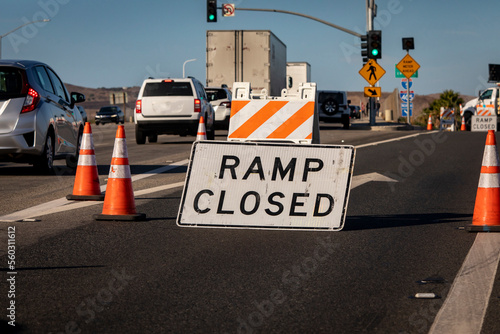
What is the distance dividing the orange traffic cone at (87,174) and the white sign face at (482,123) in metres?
25.8

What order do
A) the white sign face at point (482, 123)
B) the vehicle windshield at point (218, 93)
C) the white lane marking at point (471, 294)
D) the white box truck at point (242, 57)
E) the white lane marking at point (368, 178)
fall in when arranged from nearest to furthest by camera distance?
the white lane marking at point (471, 294) → the white lane marking at point (368, 178) → the vehicle windshield at point (218, 93) → the white sign face at point (482, 123) → the white box truck at point (242, 57)

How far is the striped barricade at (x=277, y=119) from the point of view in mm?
10148

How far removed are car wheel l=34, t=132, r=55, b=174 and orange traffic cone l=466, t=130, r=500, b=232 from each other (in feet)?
22.9

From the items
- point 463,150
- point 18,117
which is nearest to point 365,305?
point 18,117

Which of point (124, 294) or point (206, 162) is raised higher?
point (206, 162)

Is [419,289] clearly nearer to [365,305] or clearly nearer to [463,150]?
Result: [365,305]

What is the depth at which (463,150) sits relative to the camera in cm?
1891

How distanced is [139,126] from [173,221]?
50.0 feet

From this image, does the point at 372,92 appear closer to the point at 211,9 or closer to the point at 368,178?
the point at 211,9

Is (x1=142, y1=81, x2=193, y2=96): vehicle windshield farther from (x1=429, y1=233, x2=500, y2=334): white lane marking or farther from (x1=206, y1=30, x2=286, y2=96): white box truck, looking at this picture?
(x1=429, y1=233, x2=500, y2=334): white lane marking

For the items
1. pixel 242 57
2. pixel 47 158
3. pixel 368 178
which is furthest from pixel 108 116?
pixel 368 178

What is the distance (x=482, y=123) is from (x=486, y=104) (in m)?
2.33

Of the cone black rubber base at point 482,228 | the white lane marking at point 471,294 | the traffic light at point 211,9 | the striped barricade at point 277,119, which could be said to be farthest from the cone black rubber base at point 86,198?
the traffic light at point 211,9

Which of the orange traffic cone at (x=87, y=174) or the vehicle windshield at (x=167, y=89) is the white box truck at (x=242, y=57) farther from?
the orange traffic cone at (x=87, y=174)
